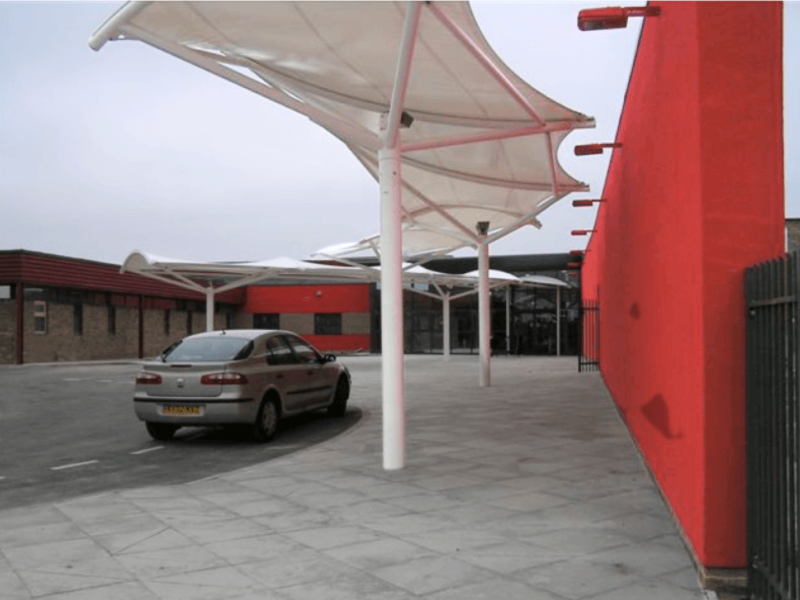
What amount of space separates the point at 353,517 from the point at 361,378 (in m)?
16.3

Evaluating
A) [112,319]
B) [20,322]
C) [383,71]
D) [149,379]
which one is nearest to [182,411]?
[149,379]

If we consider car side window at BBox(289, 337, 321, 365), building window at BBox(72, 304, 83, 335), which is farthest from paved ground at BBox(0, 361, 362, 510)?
building window at BBox(72, 304, 83, 335)

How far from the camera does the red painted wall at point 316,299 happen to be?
45688mm

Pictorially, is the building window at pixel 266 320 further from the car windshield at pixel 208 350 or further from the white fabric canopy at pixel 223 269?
the car windshield at pixel 208 350

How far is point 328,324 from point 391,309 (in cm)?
3822

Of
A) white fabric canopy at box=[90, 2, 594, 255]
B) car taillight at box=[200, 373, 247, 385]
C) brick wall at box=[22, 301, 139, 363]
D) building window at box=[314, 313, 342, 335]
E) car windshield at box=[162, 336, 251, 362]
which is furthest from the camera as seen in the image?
building window at box=[314, 313, 342, 335]

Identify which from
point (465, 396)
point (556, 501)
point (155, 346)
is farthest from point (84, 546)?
point (155, 346)

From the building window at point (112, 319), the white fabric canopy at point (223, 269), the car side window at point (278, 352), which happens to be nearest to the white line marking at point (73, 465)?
the car side window at point (278, 352)

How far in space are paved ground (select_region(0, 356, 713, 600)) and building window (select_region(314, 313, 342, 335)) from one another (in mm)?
36721

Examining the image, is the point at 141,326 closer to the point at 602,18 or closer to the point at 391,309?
the point at 391,309

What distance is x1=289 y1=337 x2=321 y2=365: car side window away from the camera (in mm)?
11672

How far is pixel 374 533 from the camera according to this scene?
5.57 meters

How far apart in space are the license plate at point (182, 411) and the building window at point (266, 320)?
122ft

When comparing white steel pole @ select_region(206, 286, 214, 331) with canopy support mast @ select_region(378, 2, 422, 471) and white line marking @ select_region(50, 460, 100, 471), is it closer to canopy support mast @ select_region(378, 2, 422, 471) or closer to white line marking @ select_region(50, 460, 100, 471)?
white line marking @ select_region(50, 460, 100, 471)
